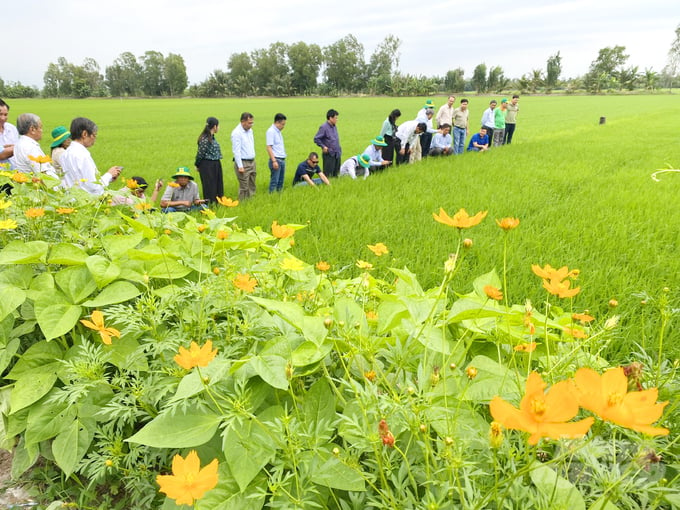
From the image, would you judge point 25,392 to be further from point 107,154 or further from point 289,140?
point 289,140

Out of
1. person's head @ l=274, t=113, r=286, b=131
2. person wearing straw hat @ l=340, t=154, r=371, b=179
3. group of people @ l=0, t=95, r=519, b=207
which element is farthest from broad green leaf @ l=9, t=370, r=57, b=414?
person wearing straw hat @ l=340, t=154, r=371, b=179

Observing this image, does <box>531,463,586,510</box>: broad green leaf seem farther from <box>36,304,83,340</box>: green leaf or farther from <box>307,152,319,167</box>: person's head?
<box>307,152,319,167</box>: person's head

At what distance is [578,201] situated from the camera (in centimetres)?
481

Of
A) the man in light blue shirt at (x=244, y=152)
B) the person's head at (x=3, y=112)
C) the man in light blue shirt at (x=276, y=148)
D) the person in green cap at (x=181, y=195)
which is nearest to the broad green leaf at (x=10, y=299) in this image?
the person in green cap at (x=181, y=195)

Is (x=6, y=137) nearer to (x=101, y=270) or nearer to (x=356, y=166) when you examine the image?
(x=101, y=270)

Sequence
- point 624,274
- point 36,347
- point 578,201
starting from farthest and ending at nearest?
point 578,201, point 624,274, point 36,347

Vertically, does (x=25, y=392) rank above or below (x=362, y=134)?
below

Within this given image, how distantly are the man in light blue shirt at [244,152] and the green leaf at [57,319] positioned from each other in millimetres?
4017

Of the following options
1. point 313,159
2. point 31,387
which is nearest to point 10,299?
point 31,387

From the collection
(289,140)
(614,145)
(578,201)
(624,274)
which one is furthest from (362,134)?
(624,274)

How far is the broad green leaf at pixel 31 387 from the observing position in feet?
3.52

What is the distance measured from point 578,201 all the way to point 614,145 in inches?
275

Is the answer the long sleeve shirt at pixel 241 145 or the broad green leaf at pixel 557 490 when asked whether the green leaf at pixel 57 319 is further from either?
the long sleeve shirt at pixel 241 145

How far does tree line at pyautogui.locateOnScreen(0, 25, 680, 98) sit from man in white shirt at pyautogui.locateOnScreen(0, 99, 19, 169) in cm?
6029
